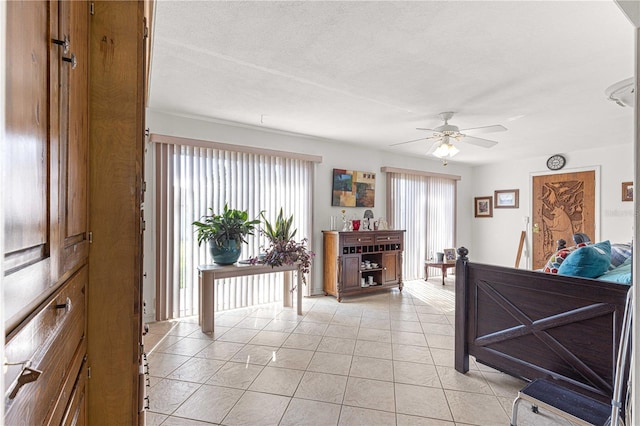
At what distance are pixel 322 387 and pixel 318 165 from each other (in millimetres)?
3323

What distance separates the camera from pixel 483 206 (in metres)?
6.98

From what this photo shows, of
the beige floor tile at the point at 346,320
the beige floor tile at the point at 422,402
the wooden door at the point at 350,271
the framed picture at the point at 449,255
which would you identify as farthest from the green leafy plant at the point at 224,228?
the framed picture at the point at 449,255

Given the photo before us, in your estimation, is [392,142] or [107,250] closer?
[107,250]

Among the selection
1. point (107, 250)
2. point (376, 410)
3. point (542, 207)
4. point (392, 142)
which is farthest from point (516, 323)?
point (542, 207)

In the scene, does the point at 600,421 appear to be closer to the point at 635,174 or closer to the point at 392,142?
the point at 635,174

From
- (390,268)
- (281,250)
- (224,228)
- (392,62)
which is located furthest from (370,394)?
(390,268)

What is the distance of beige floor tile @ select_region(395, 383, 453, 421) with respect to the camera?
78.6 inches

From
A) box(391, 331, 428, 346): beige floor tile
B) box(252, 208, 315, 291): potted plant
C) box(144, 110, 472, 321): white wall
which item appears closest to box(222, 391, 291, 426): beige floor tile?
box(391, 331, 428, 346): beige floor tile

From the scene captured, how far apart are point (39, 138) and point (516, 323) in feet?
8.73

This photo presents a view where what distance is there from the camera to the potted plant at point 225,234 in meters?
3.56

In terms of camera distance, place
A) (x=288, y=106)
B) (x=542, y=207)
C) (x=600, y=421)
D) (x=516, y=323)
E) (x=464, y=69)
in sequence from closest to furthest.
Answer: (x=600, y=421)
(x=516, y=323)
(x=464, y=69)
(x=288, y=106)
(x=542, y=207)

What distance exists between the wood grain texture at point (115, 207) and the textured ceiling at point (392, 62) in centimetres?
80

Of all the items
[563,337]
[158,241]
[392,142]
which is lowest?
[563,337]

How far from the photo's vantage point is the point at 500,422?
191cm
